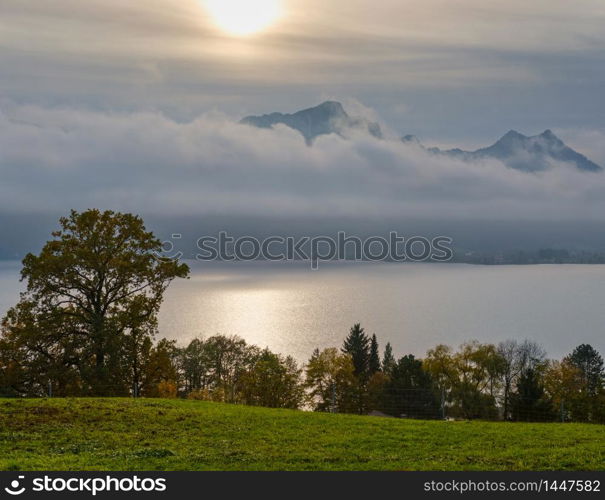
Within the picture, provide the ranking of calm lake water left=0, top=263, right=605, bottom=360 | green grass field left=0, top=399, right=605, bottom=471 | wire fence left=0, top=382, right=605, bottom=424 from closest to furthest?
green grass field left=0, top=399, right=605, bottom=471, wire fence left=0, top=382, right=605, bottom=424, calm lake water left=0, top=263, right=605, bottom=360

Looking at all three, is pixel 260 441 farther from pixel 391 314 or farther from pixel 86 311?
pixel 391 314

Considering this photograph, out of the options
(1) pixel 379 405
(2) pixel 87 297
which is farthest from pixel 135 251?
(1) pixel 379 405

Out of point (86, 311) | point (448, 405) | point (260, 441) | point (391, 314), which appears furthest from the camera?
point (391, 314)

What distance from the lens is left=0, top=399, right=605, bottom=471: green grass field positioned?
1192 centimetres

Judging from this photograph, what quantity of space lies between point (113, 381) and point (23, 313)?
4.45 meters

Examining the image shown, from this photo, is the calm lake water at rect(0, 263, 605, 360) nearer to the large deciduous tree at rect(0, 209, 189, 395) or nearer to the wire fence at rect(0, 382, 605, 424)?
the wire fence at rect(0, 382, 605, 424)

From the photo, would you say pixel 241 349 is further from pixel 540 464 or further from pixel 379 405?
pixel 540 464

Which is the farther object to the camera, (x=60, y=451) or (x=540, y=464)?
(x=60, y=451)

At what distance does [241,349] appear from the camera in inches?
2248

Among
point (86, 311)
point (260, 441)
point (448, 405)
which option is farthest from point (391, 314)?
point (260, 441)

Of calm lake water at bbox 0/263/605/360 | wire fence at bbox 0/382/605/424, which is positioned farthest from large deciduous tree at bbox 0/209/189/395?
calm lake water at bbox 0/263/605/360

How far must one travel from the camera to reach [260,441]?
14281mm

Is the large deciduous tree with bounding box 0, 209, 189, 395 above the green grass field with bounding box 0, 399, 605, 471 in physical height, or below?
above
